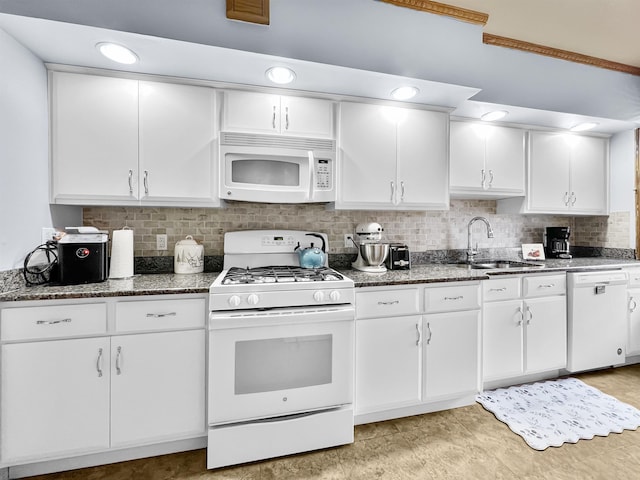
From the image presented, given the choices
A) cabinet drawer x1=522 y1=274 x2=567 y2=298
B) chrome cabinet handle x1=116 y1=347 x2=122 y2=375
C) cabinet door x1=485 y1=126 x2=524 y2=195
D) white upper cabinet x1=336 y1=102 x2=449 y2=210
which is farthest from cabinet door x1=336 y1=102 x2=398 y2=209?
chrome cabinet handle x1=116 y1=347 x2=122 y2=375

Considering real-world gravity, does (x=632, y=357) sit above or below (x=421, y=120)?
below

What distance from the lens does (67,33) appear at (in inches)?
61.8

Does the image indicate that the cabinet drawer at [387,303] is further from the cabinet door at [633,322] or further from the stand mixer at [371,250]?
the cabinet door at [633,322]

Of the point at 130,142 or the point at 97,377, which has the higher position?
the point at 130,142

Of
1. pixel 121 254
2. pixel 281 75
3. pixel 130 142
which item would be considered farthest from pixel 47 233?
pixel 281 75

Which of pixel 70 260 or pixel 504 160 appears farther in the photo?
pixel 504 160

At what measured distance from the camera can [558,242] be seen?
10.6ft

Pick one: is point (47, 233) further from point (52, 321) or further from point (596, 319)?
point (596, 319)

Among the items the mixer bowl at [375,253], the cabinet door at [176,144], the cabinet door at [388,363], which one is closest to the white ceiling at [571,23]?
the mixer bowl at [375,253]

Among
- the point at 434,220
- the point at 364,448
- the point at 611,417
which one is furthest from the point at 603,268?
the point at 364,448

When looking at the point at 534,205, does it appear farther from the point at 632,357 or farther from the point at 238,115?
the point at 238,115

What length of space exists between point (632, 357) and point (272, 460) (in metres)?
3.51

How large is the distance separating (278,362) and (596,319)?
280cm

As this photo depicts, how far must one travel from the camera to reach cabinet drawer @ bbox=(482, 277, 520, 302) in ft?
7.79
